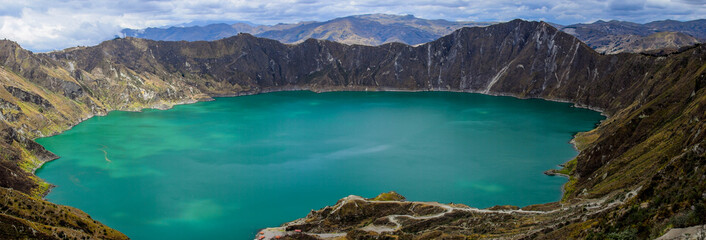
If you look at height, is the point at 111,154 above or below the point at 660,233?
below

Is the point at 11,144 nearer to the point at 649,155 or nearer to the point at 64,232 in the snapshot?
the point at 64,232

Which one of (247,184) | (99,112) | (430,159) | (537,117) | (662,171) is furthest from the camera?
(99,112)

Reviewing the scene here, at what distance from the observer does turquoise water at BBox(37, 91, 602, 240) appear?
79.4 metres

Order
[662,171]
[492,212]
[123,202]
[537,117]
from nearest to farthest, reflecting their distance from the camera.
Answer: [662,171], [492,212], [123,202], [537,117]

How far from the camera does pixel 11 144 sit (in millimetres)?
107875

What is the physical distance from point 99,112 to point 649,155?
530 ft

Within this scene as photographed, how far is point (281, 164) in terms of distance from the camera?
105 meters

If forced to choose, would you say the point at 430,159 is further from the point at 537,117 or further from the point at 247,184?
the point at 537,117

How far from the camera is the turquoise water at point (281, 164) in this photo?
3127 inches

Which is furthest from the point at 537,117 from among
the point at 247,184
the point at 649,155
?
the point at 247,184

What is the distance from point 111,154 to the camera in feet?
378

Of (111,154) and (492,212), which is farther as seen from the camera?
(111,154)

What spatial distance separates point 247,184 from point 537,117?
100 meters

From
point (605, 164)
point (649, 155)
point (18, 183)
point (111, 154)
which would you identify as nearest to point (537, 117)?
point (605, 164)
